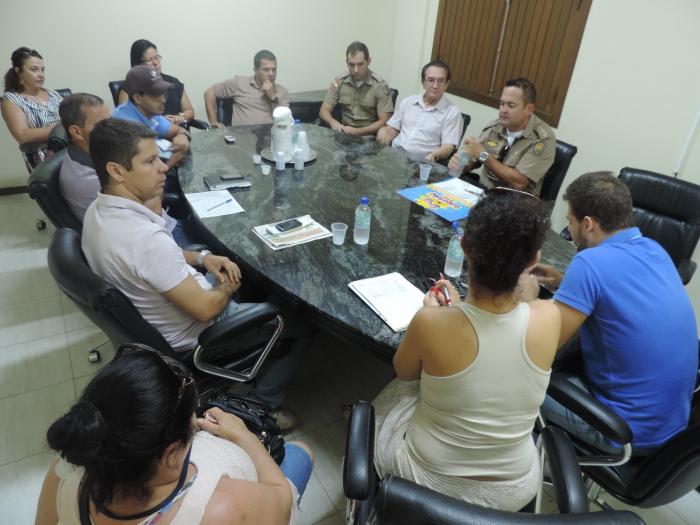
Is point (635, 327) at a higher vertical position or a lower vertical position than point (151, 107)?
lower

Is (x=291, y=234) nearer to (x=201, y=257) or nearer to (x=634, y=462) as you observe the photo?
(x=201, y=257)

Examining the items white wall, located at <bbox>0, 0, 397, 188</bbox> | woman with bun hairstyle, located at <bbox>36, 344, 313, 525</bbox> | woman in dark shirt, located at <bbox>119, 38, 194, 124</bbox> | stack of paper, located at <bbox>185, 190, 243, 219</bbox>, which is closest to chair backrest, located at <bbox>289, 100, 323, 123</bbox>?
white wall, located at <bbox>0, 0, 397, 188</bbox>

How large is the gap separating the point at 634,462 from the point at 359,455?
0.93m

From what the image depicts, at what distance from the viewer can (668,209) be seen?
2.42m

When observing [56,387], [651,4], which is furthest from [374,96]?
[56,387]

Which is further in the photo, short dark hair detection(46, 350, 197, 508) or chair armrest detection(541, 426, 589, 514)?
chair armrest detection(541, 426, 589, 514)

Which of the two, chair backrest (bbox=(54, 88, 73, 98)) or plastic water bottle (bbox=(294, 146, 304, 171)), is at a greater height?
chair backrest (bbox=(54, 88, 73, 98))

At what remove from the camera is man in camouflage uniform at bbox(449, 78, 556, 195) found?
106 inches

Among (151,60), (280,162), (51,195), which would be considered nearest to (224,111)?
(151,60)

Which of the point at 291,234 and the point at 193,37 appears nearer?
the point at 291,234

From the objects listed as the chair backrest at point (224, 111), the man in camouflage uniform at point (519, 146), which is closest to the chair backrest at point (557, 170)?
the man in camouflage uniform at point (519, 146)

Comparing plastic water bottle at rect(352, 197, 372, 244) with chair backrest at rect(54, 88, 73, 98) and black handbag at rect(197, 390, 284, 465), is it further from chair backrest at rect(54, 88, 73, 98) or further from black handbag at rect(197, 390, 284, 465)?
chair backrest at rect(54, 88, 73, 98)

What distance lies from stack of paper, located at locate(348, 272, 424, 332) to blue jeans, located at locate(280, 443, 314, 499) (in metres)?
0.46

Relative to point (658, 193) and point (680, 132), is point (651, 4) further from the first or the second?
point (658, 193)
